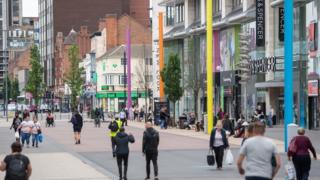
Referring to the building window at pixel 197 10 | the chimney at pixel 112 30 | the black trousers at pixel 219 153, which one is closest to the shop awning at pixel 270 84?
the building window at pixel 197 10

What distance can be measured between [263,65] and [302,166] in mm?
40726

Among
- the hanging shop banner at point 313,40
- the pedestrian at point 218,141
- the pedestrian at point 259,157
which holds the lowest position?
the pedestrian at point 218,141

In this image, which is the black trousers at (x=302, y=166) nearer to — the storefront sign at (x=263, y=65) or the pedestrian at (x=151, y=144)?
the pedestrian at (x=151, y=144)

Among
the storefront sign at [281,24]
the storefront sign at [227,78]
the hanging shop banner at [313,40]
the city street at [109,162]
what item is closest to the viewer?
the city street at [109,162]

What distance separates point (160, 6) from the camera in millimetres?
92688

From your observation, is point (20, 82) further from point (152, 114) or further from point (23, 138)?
point (23, 138)

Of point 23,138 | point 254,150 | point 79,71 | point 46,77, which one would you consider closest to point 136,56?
point 79,71

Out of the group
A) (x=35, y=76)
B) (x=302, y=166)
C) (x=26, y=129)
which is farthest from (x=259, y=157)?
(x=35, y=76)

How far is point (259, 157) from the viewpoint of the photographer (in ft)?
39.4

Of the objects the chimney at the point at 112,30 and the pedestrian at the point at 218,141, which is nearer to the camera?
the pedestrian at the point at 218,141

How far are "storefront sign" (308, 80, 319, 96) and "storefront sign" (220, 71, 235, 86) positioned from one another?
16006mm

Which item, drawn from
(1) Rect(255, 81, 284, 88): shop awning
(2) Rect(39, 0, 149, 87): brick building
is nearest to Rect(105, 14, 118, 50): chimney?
(2) Rect(39, 0, 149, 87): brick building

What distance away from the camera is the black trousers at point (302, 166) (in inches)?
726

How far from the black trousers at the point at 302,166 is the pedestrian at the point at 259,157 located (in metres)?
6.50
